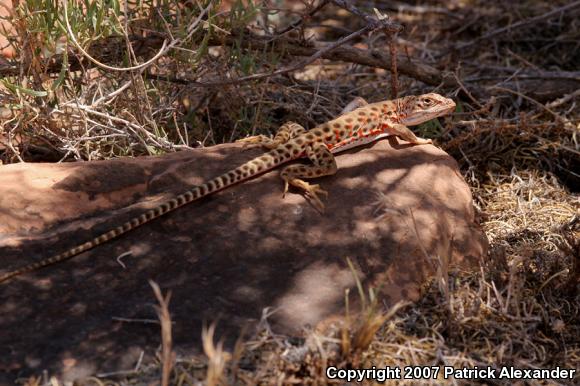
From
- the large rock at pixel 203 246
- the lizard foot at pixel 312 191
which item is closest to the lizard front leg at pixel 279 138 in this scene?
the large rock at pixel 203 246

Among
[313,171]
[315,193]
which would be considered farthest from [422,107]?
[315,193]

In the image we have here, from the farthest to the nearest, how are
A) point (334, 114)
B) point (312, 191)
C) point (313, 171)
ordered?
point (334, 114)
point (313, 171)
point (312, 191)

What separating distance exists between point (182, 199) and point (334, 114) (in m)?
2.68

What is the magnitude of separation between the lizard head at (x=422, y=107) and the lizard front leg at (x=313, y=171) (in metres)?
1.05

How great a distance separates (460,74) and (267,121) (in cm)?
243

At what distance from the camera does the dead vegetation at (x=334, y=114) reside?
12.6ft

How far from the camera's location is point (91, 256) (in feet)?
14.0

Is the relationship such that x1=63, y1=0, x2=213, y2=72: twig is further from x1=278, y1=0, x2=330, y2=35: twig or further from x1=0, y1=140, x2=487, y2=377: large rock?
x1=278, y1=0, x2=330, y2=35: twig

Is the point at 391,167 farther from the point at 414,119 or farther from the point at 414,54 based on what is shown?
the point at 414,54

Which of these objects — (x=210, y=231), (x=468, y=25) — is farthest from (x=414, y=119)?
(x=468, y=25)

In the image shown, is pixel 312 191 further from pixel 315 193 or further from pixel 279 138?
pixel 279 138

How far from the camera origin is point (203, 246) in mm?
4352

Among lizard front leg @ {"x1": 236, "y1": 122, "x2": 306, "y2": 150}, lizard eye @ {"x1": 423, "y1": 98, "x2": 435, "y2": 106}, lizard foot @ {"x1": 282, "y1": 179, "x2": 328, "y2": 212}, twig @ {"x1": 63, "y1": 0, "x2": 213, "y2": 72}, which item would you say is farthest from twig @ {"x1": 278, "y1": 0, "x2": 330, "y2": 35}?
lizard foot @ {"x1": 282, "y1": 179, "x2": 328, "y2": 212}

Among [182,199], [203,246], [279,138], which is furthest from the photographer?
[279,138]
